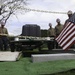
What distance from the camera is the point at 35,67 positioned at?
31.3ft

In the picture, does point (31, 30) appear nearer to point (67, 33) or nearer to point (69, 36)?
point (67, 33)

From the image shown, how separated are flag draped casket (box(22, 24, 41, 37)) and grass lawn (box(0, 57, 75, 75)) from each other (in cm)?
565

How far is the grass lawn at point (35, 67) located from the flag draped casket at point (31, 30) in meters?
5.65

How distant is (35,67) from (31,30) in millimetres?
7022

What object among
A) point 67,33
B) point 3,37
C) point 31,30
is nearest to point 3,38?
point 3,37

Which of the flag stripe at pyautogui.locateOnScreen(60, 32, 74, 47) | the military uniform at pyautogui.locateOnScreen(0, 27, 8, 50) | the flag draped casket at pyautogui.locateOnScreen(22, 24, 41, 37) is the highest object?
the flag stripe at pyautogui.locateOnScreen(60, 32, 74, 47)

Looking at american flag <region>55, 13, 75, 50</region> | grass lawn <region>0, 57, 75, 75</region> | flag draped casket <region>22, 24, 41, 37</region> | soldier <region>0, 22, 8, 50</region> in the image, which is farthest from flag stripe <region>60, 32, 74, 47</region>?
soldier <region>0, 22, 8, 50</region>

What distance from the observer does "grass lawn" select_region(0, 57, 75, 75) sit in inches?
342

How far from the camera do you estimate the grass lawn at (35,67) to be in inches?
342

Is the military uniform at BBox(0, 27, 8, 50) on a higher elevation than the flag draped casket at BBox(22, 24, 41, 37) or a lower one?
lower

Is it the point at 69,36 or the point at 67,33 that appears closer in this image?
the point at 69,36

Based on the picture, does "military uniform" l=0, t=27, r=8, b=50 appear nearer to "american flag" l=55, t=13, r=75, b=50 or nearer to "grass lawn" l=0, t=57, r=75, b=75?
"grass lawn" l=0, t=57, r=75, b=75

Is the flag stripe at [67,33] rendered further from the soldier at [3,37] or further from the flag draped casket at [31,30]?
the soldier at [3,37]

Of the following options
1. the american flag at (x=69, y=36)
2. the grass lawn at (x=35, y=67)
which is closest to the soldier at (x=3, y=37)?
the grass lawn at (x=35, y=67)
